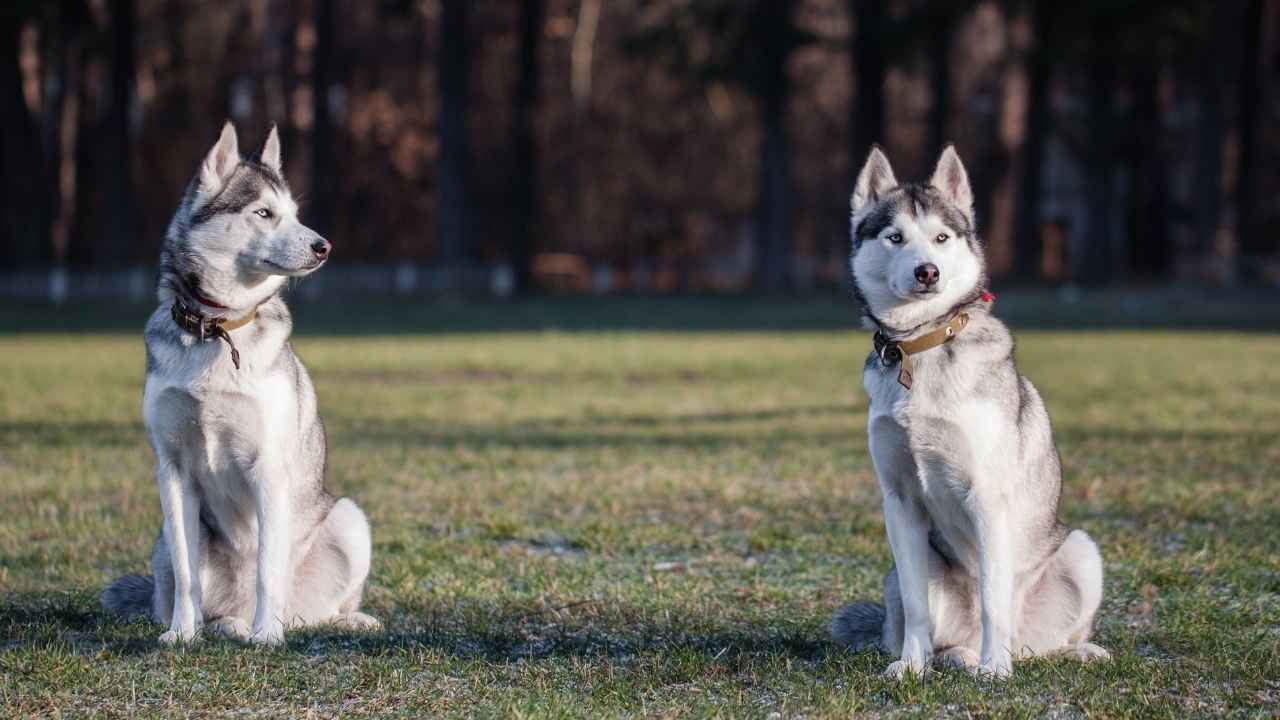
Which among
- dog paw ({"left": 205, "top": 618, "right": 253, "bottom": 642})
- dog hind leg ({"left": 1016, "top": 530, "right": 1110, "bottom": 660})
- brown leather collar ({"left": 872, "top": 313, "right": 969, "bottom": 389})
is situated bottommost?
dog paw ({"left": 205, "top": 618, "right": 253, "bottom": 642})

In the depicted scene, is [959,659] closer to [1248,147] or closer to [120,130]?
[1248,147]

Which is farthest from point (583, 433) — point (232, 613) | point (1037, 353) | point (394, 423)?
point (1037, 353)

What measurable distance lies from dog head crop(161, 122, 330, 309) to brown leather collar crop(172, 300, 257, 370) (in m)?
0.07

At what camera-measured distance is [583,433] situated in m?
15.2

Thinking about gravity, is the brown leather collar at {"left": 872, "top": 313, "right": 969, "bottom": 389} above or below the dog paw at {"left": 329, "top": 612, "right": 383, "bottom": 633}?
above

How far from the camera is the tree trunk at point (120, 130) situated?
4678 cm

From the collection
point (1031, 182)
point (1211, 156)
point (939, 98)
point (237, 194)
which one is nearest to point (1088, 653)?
point (237, 194)

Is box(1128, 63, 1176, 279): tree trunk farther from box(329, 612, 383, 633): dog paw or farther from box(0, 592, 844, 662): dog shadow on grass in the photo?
box(329, 612, 383, 633): dog paw

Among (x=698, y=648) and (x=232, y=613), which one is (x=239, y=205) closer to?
(x=232, y=613)

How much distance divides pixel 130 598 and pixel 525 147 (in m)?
43.0

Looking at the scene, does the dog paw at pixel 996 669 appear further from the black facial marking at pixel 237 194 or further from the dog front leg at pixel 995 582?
the black facial marking at pixel 237 194

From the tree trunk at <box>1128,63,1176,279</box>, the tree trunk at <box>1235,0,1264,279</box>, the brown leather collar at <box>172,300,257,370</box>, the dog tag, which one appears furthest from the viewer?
the tree trunk at <box>1128,63,1176,279</box>

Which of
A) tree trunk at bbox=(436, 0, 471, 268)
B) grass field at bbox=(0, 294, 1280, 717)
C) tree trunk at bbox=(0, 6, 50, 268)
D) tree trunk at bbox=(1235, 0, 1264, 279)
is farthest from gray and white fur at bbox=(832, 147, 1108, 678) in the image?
tree trunk at bbox=(0, 6, 50, 268)

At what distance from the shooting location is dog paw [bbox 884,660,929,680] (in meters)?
5.90
